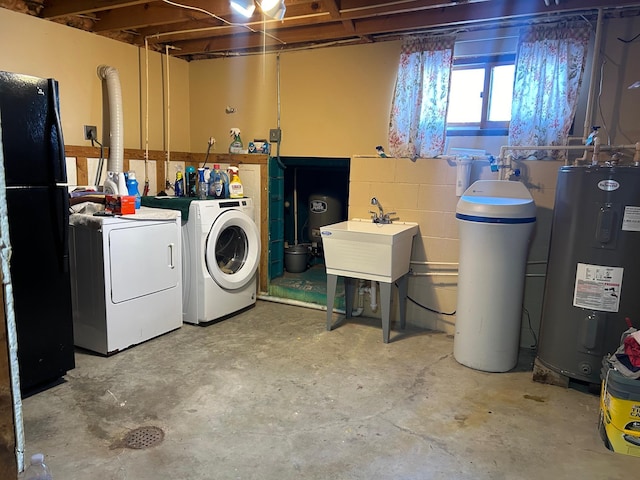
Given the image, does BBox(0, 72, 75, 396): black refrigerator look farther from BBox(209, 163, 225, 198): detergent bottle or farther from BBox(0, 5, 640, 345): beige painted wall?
BBox(209, 163, 225, 198): detergent bottle

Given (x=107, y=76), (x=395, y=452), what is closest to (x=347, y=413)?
(x=395, y=452)

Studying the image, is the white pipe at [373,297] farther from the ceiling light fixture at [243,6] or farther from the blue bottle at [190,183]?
the ceiling light fixture at [243,6]

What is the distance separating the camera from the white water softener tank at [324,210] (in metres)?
4.61

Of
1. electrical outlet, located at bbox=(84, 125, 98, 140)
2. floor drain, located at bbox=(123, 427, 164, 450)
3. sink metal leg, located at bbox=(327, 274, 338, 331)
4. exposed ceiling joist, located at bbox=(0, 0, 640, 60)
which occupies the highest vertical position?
exposed ceiling joist, located at bbox=(0, 0, 640, 60)

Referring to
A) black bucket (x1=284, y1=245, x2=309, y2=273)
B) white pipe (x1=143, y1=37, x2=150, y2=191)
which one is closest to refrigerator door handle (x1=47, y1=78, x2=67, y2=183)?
white pipe (x1=143, y1=37, x2=150, y2=191)

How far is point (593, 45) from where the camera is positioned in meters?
2.77

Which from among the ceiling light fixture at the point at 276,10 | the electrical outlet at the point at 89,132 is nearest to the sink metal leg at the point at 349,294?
the ceiling light fixture at the point at 276,10


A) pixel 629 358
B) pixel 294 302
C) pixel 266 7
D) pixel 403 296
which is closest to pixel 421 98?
pixel 266 7

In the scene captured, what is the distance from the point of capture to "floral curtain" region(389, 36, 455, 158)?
3.15m

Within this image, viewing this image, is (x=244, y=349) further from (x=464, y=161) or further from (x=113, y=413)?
(x=464, y=161)

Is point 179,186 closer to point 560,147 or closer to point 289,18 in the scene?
point 289,18

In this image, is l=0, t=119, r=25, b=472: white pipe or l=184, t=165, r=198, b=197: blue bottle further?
l=184, t=165, r=198, b=197: blue bottle

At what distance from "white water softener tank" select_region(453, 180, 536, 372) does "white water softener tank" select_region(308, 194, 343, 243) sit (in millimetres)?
1979

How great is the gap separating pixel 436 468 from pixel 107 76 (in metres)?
3.52
